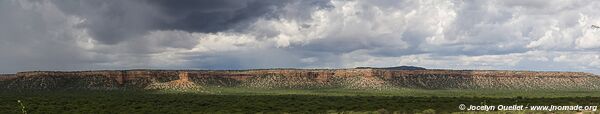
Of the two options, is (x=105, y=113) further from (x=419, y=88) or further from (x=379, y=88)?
(x=419, y=88)

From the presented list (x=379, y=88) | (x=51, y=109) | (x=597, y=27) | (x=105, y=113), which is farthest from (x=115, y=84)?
(x=597, y=27)

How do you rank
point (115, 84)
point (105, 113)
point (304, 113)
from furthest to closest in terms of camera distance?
point (115, 84) → point (105, 113) → point (304, 113)

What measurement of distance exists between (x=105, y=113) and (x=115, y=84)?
126134mm

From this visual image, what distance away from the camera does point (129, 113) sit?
3039 inches

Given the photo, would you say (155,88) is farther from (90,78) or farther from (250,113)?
(250,113)

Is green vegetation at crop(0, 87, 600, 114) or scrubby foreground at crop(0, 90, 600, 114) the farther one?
green vegetation at crop(0, 87, 600, 114)

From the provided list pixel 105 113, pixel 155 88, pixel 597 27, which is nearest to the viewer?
pixel 597 27

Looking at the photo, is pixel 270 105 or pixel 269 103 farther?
pixel 269 103

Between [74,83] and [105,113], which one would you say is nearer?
[105,113]

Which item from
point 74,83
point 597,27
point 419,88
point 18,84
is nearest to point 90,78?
point 74,83

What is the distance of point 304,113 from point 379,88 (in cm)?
12113

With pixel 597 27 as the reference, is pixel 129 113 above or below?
below

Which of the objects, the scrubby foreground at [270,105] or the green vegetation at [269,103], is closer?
the scrubby foreground at [270,105]

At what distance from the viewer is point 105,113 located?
7706 centimetres
